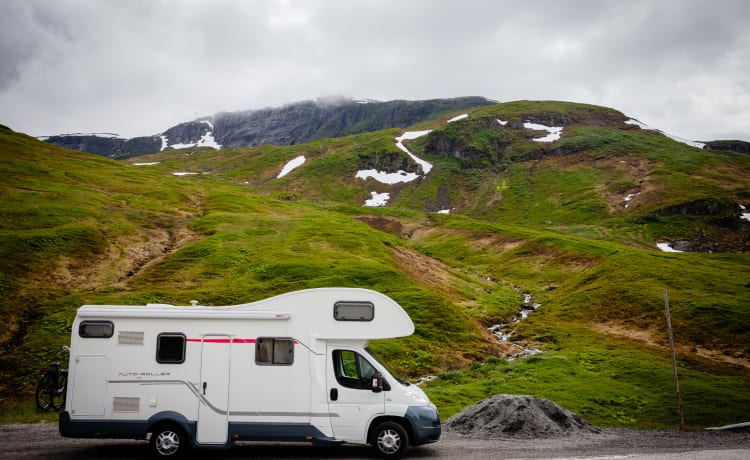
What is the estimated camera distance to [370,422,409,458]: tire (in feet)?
52.2

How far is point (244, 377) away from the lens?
15984 millimetres

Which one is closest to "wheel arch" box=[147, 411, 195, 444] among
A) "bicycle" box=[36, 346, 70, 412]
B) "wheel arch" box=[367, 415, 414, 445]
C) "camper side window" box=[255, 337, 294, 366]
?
"camper side window" box=[255, 337, 294, 366]

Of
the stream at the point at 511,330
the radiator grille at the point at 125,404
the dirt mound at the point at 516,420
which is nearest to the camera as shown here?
the radiator grille at the point at 125,404

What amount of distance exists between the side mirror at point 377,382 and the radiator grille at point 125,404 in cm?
744

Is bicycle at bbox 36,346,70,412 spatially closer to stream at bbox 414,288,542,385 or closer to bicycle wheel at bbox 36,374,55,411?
bicycle wheel at bbox 36,374,55,411

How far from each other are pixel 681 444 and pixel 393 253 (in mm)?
48895

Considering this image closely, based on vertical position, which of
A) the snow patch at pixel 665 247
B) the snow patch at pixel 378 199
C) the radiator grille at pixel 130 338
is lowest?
the radiator grille at pixel 130 338

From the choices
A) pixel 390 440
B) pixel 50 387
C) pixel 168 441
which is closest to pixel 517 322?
pixel 390 440

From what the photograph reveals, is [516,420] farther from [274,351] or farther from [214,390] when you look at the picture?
[214,390]

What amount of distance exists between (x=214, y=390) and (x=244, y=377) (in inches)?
39.6

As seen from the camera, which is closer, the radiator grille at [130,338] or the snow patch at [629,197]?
the radiator grille at [130,338]

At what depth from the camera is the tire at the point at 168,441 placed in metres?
15.7

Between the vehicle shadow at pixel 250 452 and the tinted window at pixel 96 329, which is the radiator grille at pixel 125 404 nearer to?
the vehicle shadow at pixel 250 452

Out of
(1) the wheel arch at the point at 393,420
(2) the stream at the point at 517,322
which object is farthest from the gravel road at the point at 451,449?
(2) the stream at the point at 517,322
